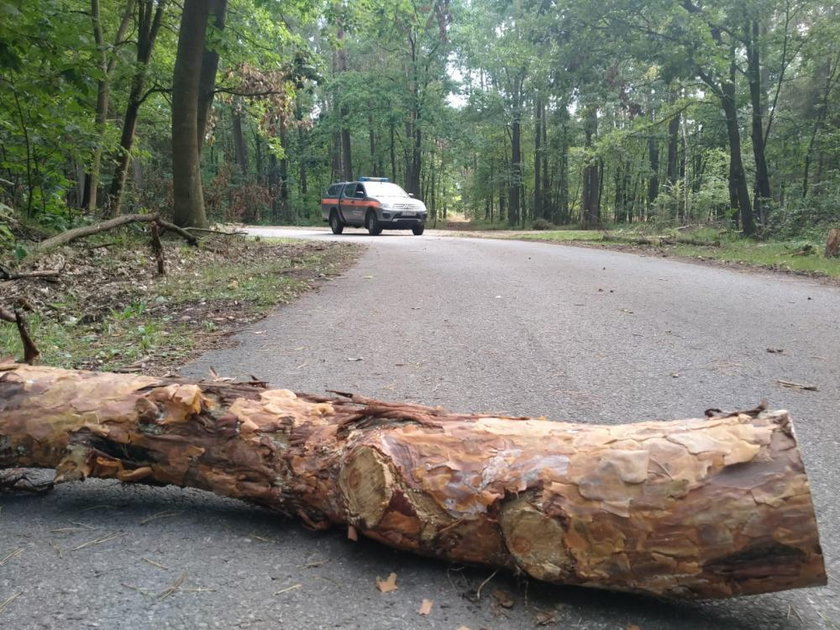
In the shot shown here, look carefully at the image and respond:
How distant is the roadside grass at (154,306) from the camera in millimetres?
4715

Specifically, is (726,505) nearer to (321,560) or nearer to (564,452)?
(564,452)

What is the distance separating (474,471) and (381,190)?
806 inches

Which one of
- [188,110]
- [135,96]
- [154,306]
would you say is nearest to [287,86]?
[135,96]

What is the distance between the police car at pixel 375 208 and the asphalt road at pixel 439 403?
41.2 feet

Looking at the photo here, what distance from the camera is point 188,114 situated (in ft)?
39.8

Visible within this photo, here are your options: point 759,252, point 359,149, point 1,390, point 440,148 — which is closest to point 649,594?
point 1,390

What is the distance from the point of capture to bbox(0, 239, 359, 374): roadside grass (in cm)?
471

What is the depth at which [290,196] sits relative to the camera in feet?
156

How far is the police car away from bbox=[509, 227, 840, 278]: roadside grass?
5.55 m

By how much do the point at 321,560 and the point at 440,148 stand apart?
1865 inches

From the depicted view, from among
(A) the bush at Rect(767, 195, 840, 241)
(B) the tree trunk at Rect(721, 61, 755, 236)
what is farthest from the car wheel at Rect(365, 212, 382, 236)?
(A) the bush at Rect(767, 195, 840, 241)

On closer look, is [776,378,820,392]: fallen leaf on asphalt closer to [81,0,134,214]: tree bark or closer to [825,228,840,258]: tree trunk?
[825,228,840,258]: tree trunk

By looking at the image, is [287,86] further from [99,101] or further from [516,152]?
[516,152]

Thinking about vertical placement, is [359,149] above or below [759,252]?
above
